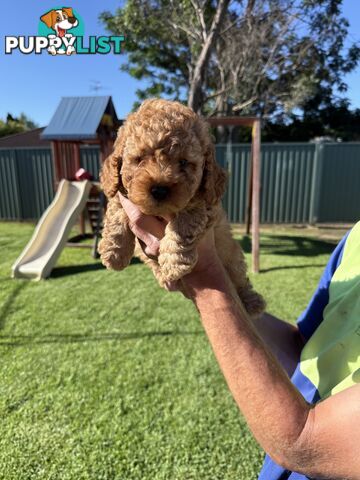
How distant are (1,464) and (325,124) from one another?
2808 cm

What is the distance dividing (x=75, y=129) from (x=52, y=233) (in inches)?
118

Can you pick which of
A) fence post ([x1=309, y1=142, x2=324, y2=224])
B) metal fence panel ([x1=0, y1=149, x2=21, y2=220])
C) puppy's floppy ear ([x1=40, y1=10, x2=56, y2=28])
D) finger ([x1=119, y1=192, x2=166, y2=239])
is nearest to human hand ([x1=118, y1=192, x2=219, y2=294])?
finger ([x1=119, y1=192, x2=166, y2=239])

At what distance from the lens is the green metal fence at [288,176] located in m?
12.0

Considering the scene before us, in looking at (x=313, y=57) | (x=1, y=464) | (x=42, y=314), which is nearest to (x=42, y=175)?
(x=42, y=314)

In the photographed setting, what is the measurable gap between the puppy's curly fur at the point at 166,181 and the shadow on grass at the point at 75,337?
8.17ft

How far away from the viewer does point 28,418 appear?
2912 millimetres

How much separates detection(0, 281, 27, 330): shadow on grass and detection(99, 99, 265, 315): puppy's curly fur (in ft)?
11.0

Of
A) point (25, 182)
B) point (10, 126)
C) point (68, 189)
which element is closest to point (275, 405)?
point (68, 189)

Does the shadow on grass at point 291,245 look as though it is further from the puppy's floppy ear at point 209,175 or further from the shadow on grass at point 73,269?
the puppy's floppy ear at point 209,175

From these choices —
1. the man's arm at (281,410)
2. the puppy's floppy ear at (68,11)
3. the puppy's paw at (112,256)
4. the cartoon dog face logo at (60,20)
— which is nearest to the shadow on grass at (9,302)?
the puppy's paw at (112,256)

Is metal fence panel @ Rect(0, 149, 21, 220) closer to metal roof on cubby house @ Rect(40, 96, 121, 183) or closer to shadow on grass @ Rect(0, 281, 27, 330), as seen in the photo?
metal roof on cubby house @ Rect(40, 96, 121, 183)

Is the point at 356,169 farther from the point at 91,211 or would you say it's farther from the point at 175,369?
the point at 175,369

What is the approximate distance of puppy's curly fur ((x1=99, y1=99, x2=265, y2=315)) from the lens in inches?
63.9

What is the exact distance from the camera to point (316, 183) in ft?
39.8
